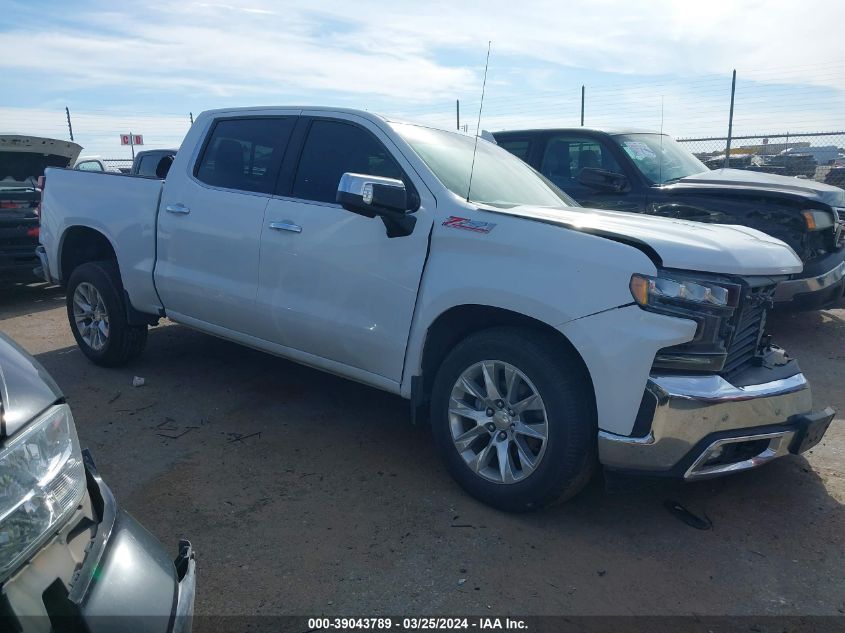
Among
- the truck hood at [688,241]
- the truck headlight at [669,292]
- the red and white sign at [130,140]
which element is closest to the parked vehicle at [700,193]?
the truck hood at [688,241]

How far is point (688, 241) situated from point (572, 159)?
13.8 feet

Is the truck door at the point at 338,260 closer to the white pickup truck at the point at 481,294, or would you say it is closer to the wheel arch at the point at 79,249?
the white pickup truck at the point at 481,294

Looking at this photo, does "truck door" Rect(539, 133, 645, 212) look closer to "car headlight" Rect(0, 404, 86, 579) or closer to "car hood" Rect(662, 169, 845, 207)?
"car hood" Rect(662, 169, 845, 207)

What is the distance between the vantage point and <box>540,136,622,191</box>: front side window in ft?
22.6

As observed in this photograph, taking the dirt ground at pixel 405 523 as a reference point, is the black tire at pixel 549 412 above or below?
above

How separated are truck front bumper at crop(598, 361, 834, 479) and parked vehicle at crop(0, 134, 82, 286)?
764 centimetres

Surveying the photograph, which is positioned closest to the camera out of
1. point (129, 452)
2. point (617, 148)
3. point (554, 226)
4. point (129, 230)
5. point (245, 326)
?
point (554, 226)

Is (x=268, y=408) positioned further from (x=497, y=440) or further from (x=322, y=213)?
(x=497, y=440)

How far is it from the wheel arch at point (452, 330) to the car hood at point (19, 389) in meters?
2.04

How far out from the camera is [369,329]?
3.80 metres

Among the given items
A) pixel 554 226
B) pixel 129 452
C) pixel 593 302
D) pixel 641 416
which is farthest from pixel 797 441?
pixel 129 452

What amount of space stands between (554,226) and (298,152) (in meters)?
1.84

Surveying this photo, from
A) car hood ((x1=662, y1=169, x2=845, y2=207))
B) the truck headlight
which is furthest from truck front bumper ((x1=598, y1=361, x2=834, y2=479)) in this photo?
car hood ((x1=662, y1=169, x2=845, y2=207))

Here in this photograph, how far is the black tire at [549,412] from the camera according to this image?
309 cm
